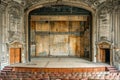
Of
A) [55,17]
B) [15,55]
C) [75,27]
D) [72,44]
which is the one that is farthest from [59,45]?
[15,55]

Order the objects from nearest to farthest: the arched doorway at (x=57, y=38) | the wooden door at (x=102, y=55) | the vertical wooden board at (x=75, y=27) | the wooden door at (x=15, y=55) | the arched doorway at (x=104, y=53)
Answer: the wooden door at (x=15, y=55), the arched doorway at (x=104, y=53), the wooden door at (x=102, y=55), the arched doorway at (x=57, y=38), the vertical wooden board at (x=75, y=27)

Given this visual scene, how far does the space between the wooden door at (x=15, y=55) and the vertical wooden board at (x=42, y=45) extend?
16.3ft

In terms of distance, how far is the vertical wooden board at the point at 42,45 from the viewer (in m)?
23.6

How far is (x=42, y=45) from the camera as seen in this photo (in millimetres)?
23672

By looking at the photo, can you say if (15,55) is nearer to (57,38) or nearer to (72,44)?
(57,38)

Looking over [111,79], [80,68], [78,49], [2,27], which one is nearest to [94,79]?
[111,79]

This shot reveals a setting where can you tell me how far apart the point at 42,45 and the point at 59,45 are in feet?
6.00

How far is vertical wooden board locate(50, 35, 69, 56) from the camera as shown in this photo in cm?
2375

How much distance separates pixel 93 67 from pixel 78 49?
25.7ft

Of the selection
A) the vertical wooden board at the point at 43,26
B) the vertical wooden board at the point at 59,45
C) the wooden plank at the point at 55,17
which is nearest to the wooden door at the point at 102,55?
the wooden plank at the point at 55,17

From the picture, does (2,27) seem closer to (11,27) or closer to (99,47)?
(11,27)

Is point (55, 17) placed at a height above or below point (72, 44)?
above

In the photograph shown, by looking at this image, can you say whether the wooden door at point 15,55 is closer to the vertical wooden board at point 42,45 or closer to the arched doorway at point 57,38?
the arched doorway at point 57,38

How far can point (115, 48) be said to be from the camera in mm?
17266
